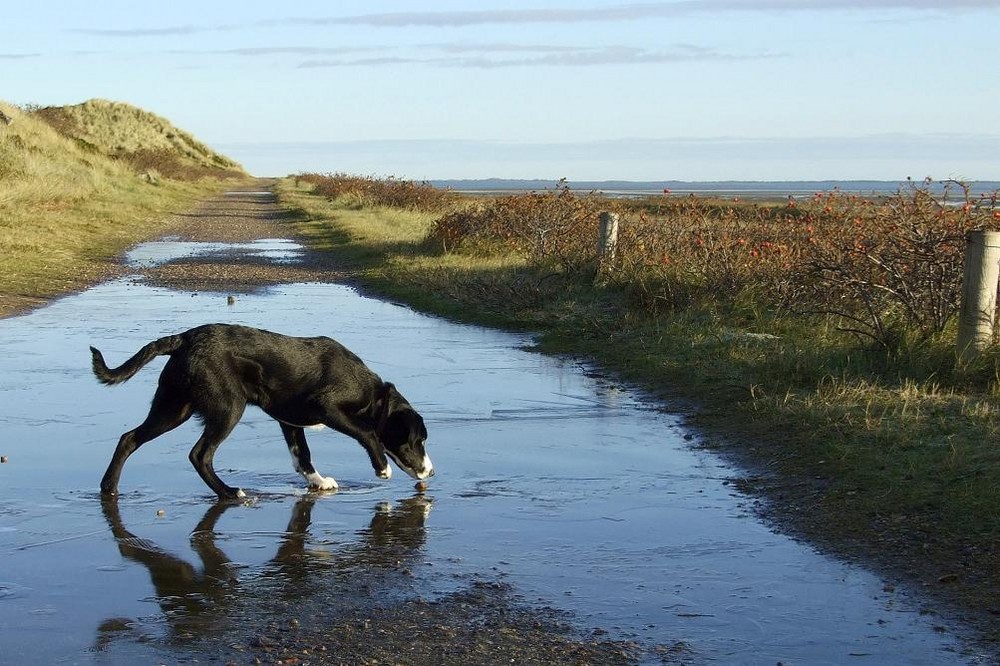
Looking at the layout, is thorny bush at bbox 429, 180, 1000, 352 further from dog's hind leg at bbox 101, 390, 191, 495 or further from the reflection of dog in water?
dog's hind leg at bbox 101, 390, 191, 495

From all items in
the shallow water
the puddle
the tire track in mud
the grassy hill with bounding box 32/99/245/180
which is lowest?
the puddle

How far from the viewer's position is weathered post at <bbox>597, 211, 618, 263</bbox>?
1606 centimetres

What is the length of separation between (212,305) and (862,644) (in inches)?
505

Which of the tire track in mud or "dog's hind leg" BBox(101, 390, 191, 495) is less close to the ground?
"dog's hind leg" BBox(101, 390, 191, 495)

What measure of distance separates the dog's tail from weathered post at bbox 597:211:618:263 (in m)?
9.60

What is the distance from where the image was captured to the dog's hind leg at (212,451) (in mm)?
6793

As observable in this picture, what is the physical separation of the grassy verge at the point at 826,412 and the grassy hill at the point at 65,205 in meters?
7.10

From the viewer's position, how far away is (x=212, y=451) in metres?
6.87

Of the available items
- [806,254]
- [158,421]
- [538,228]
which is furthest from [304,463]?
[538,228]

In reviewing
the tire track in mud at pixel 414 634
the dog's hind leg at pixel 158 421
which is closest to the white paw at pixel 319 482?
the dog's hind leg at pixel 158 421

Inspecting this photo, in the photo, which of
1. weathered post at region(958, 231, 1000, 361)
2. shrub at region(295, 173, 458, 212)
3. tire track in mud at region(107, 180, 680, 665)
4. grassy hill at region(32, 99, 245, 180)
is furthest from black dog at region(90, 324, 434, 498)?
grassy hill at region(32, 99, 245, 180)

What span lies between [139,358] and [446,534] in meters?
2.07

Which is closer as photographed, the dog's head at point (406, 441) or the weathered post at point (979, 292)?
the dog's head at point (406, 441)

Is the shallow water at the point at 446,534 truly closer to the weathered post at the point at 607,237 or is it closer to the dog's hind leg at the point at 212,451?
the dog's hind leg at the point at 212,451
